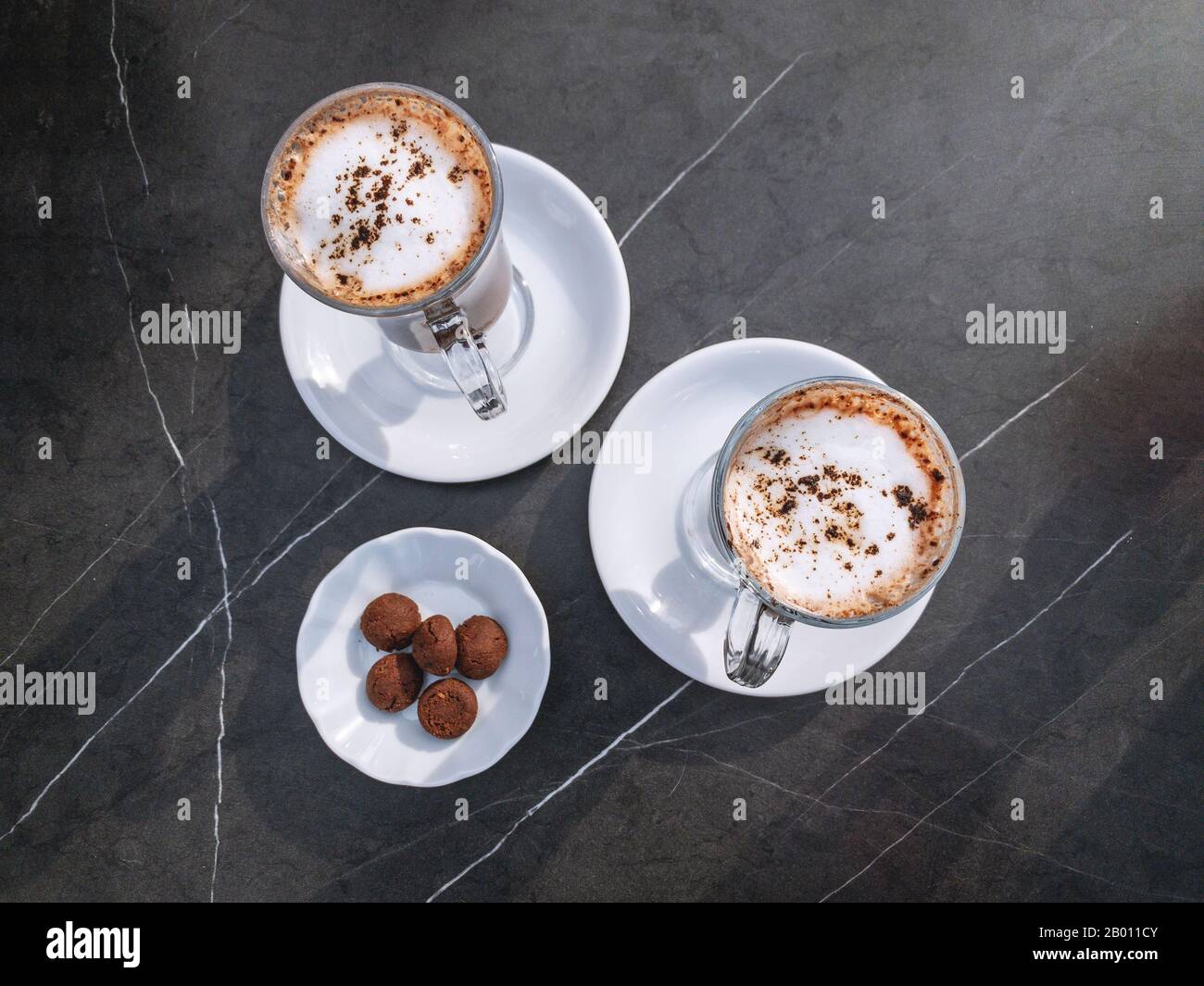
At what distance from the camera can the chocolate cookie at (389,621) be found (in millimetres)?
1245

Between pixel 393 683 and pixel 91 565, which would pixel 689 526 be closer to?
pixel 393 683

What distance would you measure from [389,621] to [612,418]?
1.64 ft

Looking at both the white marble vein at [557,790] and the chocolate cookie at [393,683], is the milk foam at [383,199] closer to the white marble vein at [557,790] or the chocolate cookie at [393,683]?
the chocolate cookie at [393,683]

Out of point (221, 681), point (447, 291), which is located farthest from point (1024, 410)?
point (221, 681)

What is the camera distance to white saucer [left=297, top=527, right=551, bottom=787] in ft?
4.12

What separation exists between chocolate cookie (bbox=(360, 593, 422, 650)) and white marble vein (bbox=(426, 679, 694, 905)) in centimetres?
37

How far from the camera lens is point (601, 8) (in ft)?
4.47

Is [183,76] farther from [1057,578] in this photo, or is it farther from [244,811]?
[1057,578]

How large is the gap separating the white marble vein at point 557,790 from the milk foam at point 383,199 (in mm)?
785

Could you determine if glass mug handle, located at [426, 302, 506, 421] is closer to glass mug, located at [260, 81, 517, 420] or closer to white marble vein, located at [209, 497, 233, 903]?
glass mug, located at [260, 81, 517, 420]
